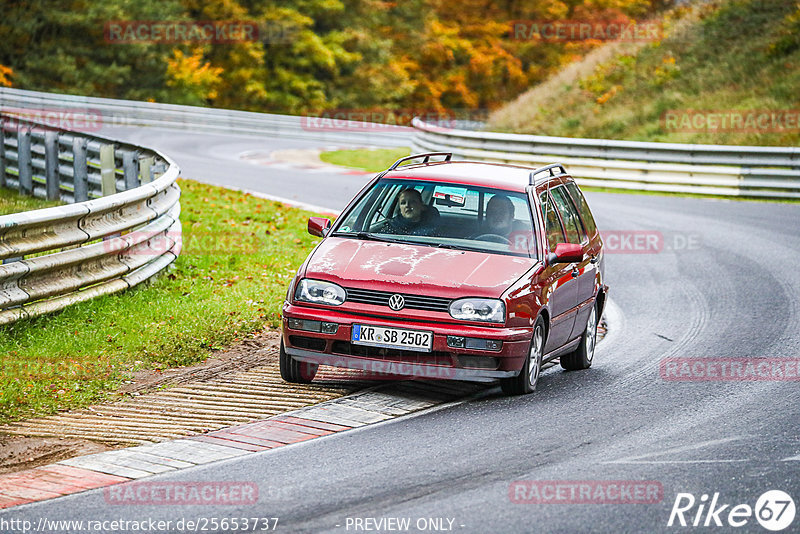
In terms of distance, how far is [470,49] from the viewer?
65.1 meters

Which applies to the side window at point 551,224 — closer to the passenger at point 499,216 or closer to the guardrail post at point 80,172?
the passenger at point 499,216

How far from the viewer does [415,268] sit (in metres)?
8.07

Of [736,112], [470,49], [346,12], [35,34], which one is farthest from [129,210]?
[470,49]

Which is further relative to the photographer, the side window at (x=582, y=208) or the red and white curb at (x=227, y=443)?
the side window at (x=582, y=208)

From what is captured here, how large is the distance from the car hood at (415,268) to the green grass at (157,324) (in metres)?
1.73

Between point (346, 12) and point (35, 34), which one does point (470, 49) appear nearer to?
point (346, 12)

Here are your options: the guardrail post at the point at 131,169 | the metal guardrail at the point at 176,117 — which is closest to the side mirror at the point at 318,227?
the guardrail post at the point at 131,169

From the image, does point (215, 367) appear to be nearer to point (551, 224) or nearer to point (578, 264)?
point (551, 224)

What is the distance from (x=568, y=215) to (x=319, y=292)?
2730mm

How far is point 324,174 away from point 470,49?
4195 cm

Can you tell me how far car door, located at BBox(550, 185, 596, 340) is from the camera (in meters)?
9.26
